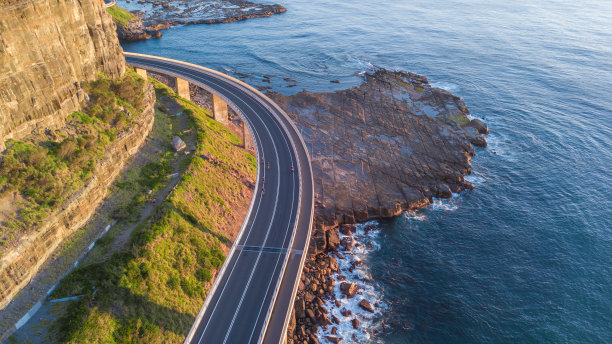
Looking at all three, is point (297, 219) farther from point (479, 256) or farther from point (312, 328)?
point (479, 256)

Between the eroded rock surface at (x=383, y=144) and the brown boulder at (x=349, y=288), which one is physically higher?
the eroded rock surface at (x=383, y=144)

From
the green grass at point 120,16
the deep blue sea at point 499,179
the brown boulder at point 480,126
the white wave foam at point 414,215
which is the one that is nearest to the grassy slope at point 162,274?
the deep blue sea at point 499,179

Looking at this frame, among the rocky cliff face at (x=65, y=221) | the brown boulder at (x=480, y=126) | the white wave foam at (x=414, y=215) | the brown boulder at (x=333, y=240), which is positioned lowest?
the brown boulder at (x=333, y=240)

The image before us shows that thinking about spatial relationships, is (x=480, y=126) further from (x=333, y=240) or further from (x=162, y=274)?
(x=162, y=274)

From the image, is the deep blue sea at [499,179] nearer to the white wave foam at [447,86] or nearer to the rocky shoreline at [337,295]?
the white wave foam at [447,86]

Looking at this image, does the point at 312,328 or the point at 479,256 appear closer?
the point at 312,328

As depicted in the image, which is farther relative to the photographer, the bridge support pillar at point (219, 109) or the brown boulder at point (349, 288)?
the bridge support pillar at point (219, 109)

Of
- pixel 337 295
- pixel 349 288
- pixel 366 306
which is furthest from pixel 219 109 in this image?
pixel 366 306

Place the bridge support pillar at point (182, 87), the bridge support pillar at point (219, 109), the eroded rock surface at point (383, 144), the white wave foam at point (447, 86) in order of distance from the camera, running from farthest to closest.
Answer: the white wave foam at point (447, 86)
the bridge support pillar at point (182, 87)
the bridge support pillar at point (219, 109)
the eroded rock surface at point (383, 144)

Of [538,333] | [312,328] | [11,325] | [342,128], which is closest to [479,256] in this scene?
[538,333]
